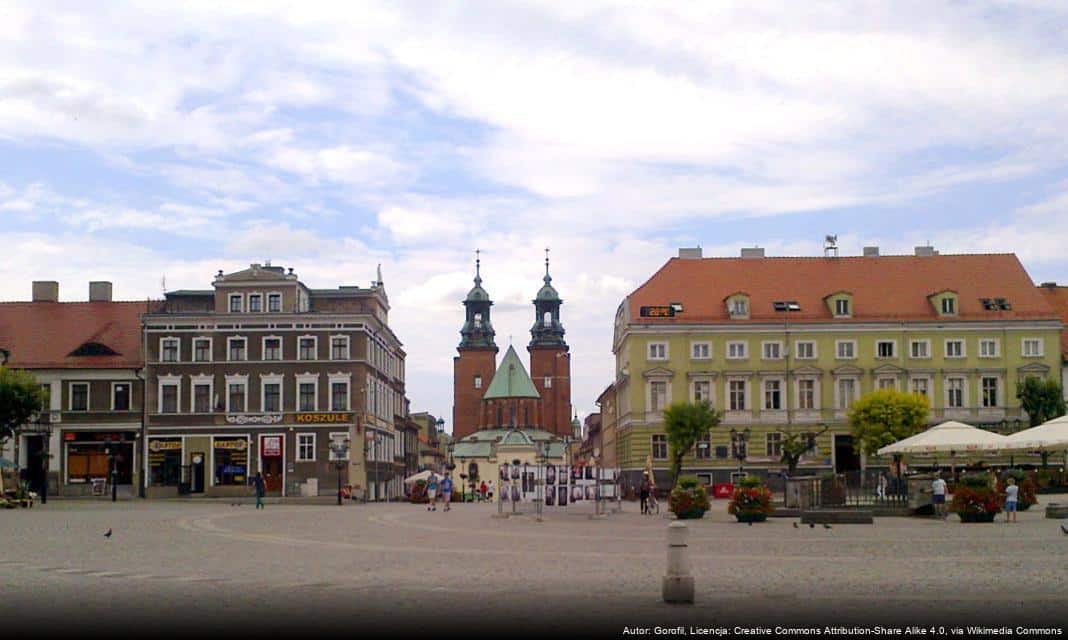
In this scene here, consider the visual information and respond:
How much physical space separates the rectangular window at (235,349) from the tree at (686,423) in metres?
23.8

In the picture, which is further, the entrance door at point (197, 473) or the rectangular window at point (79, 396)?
the rectangular window at point (79, 396)

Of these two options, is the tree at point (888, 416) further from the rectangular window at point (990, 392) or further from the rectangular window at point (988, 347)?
the rectangular window at point (988, 347)

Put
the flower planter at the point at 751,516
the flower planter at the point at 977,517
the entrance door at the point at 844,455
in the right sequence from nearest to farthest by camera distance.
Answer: the flower planter at the point at 977,517, the flower planter at the point at 751,516, the entrance door at the point at 844,455

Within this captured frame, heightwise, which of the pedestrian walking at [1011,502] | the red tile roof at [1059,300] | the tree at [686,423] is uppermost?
the red tile roof at [1059,300]

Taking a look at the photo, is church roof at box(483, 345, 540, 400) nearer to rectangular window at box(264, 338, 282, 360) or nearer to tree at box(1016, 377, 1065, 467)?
rectangular window at box(264, 338, 282, 360)

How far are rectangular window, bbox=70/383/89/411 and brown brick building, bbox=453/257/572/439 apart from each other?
75.7 meters

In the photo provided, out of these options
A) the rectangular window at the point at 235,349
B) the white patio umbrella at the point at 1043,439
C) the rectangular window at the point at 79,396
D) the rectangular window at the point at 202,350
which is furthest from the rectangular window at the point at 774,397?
the rectangular window at the point at 79,396

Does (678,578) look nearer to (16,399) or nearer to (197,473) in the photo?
(16,399)

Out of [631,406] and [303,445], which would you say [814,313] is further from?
[303,445]

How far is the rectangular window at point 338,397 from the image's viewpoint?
7375 cm

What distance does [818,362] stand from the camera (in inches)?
3172

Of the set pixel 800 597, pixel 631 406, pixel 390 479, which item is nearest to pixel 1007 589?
pixel 800 597

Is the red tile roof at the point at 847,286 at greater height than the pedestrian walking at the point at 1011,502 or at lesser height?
greater

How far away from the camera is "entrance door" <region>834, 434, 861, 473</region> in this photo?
263ft
